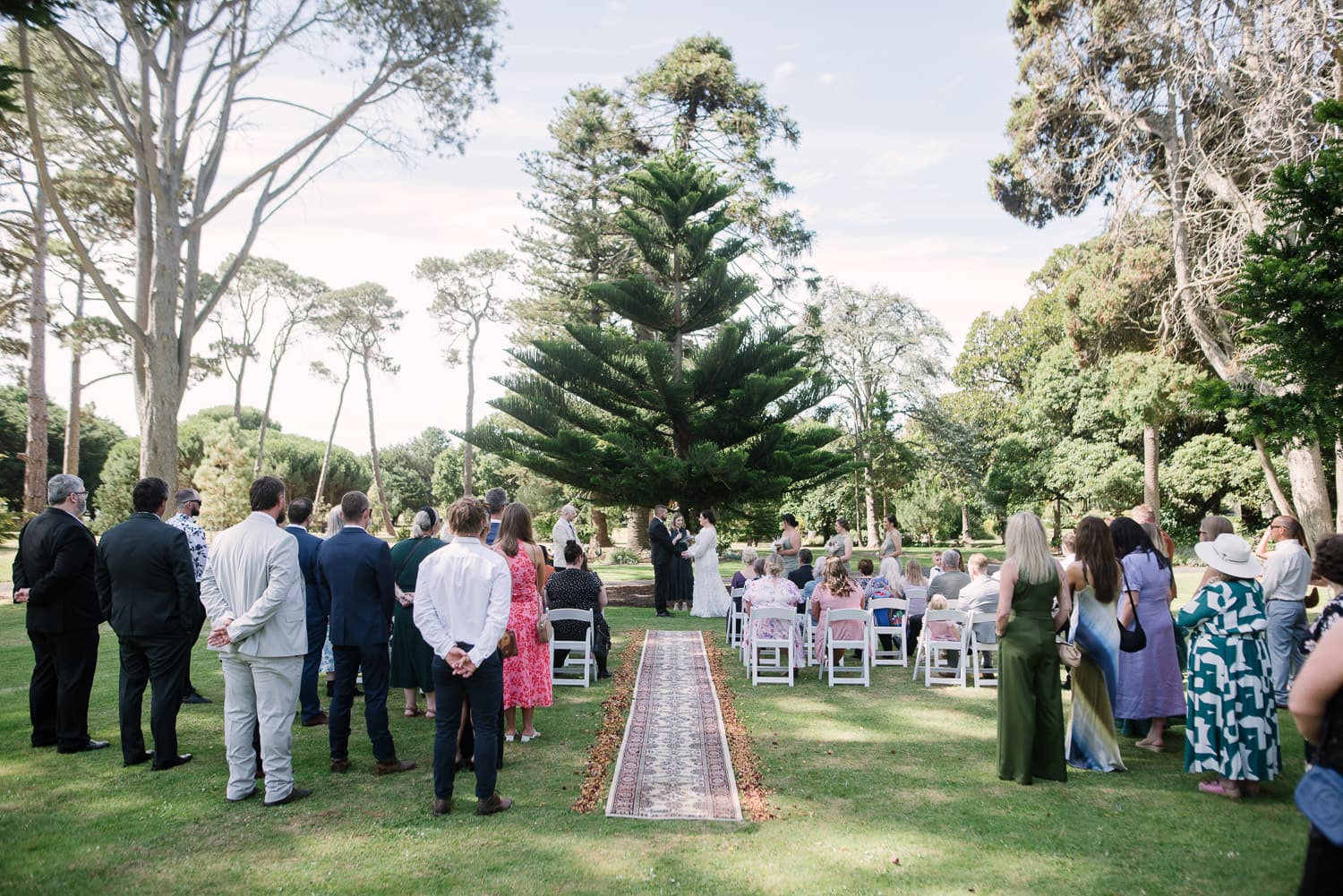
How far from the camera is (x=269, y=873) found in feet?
10.5

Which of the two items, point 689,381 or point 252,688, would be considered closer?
point 252,688

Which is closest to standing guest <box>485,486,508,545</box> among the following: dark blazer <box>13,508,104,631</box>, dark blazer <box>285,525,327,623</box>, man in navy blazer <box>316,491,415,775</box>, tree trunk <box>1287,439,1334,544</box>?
dark blazer <box>285,525,327,623</box>

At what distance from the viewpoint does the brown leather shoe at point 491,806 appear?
3828mm

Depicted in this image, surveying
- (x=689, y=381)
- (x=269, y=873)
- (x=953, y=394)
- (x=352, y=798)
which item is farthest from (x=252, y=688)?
(x=953, y=394)

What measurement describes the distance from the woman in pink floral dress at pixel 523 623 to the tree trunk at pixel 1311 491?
505 inches

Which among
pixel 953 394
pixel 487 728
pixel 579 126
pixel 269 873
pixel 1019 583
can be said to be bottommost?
pixel 269 873

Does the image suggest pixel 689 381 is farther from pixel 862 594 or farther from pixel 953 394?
pixel 953 394

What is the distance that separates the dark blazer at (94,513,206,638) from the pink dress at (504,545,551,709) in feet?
5.53

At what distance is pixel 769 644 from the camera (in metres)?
6.87

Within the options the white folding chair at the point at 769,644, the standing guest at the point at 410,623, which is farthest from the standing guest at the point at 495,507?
Result: the white folding chair at the point at 769,644

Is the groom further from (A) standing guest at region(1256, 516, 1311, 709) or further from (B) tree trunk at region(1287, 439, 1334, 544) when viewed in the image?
(B) tree trunk at region(1287, 439, 1334, 544)

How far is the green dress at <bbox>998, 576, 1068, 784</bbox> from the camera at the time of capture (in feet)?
14.3

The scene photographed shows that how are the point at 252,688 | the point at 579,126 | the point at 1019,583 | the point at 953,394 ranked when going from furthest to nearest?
the point at 953,394 < the point at 579,126 < the point at 1019,583 < the point at 252,688

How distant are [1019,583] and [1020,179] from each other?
15843 millimetres
